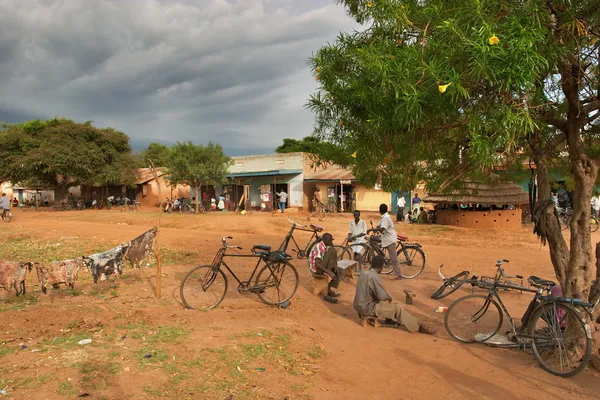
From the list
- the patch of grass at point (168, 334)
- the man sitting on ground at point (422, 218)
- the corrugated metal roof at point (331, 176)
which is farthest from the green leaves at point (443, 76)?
the corrugated metal roof at point (331, 176)

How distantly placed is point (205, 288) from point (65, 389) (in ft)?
11.1

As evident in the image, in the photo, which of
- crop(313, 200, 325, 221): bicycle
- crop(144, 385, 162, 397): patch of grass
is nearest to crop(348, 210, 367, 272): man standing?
crop(144, 385, 162, 397): patch of grass

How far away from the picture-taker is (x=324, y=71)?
5.51 m

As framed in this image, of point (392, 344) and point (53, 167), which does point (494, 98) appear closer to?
point (392, 344)

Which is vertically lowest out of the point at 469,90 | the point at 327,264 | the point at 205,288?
the point at 205,288

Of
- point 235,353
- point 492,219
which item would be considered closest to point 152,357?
point 235,353

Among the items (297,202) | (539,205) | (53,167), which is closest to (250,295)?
(539,205)

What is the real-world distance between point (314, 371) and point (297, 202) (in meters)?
25.2

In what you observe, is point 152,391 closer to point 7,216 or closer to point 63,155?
point 7,216

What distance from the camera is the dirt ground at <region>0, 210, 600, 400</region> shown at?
411 cm

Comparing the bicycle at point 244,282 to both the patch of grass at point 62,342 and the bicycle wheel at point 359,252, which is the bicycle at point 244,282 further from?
the bicycle wheel at point 359,252

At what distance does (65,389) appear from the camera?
3742 millimetres

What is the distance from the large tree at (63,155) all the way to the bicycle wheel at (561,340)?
32908 millimetres

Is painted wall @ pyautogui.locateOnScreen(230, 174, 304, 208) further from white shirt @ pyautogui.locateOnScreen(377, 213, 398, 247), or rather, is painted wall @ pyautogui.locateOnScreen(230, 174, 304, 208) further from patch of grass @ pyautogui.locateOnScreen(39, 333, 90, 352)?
patch of grass @ pyautogui.locateOnScreen(39, 333, 90, 352)
